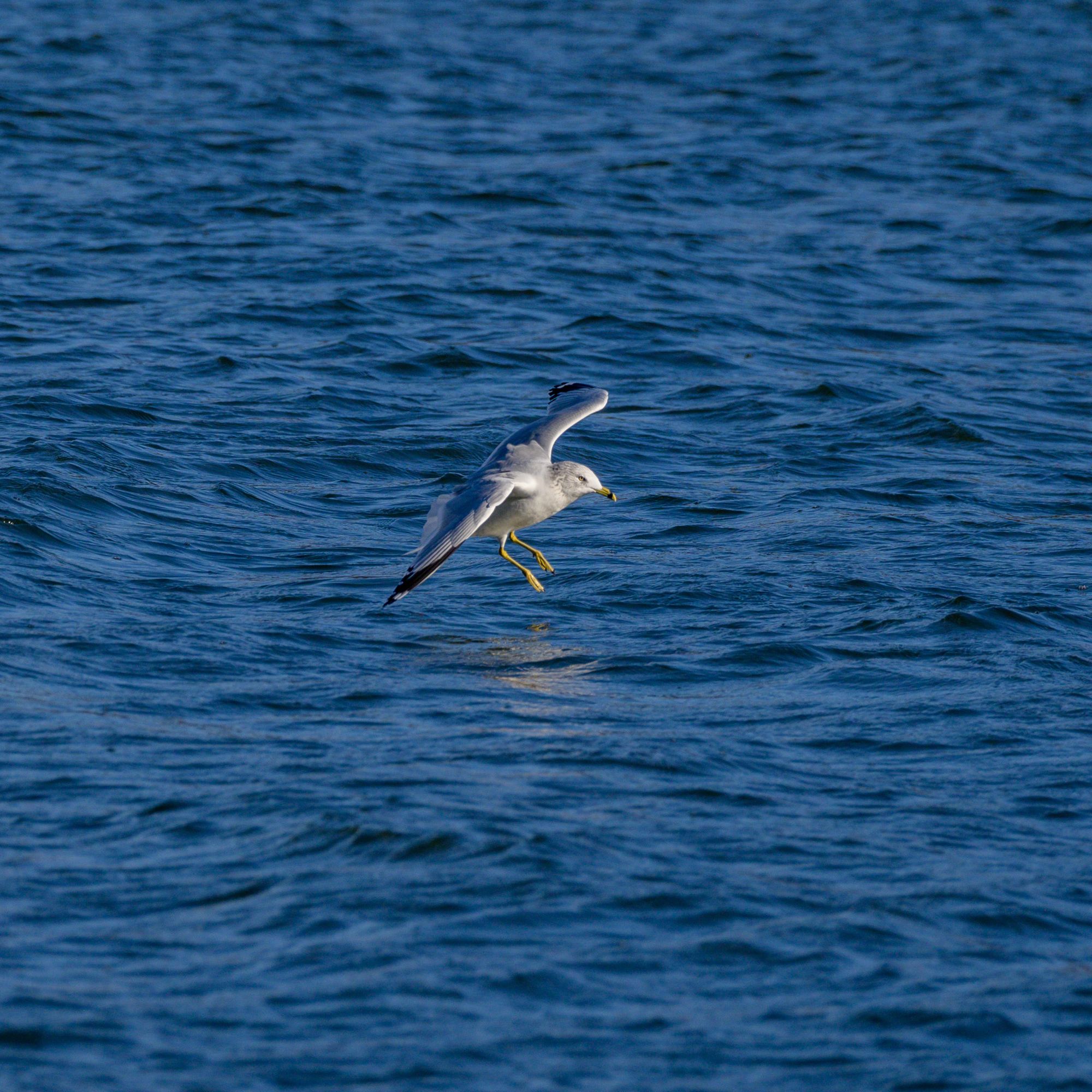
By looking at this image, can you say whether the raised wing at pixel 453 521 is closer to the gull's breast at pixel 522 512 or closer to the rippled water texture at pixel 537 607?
the gull's breast at pixel 522 512

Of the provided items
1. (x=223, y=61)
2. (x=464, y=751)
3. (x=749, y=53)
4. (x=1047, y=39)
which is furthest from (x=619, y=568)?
(x=1047, y=39)

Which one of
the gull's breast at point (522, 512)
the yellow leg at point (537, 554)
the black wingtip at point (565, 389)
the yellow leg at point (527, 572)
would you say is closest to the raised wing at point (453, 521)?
the gull's breast at point (522, 512)

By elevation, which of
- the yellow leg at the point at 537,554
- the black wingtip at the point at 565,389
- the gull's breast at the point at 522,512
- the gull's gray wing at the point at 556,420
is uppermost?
the gull's gray wing at the point at 556,420

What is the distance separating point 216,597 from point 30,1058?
4.71m

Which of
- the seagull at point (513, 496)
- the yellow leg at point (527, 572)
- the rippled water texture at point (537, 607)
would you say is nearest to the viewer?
the rippled water texture at point (537, 607)

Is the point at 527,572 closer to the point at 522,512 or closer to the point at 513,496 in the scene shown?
the point at 522,512

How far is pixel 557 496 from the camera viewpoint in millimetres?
10234

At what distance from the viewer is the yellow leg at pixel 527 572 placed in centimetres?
1019

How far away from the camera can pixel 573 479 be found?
10.3 meters

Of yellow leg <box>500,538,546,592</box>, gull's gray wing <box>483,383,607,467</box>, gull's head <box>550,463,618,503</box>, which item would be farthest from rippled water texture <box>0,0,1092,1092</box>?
gull's gray wing <box>483,383,607,467</box>

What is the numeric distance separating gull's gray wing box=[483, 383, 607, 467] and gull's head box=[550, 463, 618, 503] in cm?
12

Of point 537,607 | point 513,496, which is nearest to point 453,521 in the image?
point 513,496

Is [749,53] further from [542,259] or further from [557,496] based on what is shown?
[557,496]

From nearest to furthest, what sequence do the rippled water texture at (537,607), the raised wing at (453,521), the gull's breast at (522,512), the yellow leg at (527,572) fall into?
1. the rippled water texture at (537,607)
2. the raised wing at (453,521)
3. the gull's breast at (522,512)
4. the yellow leg at (527,572)
